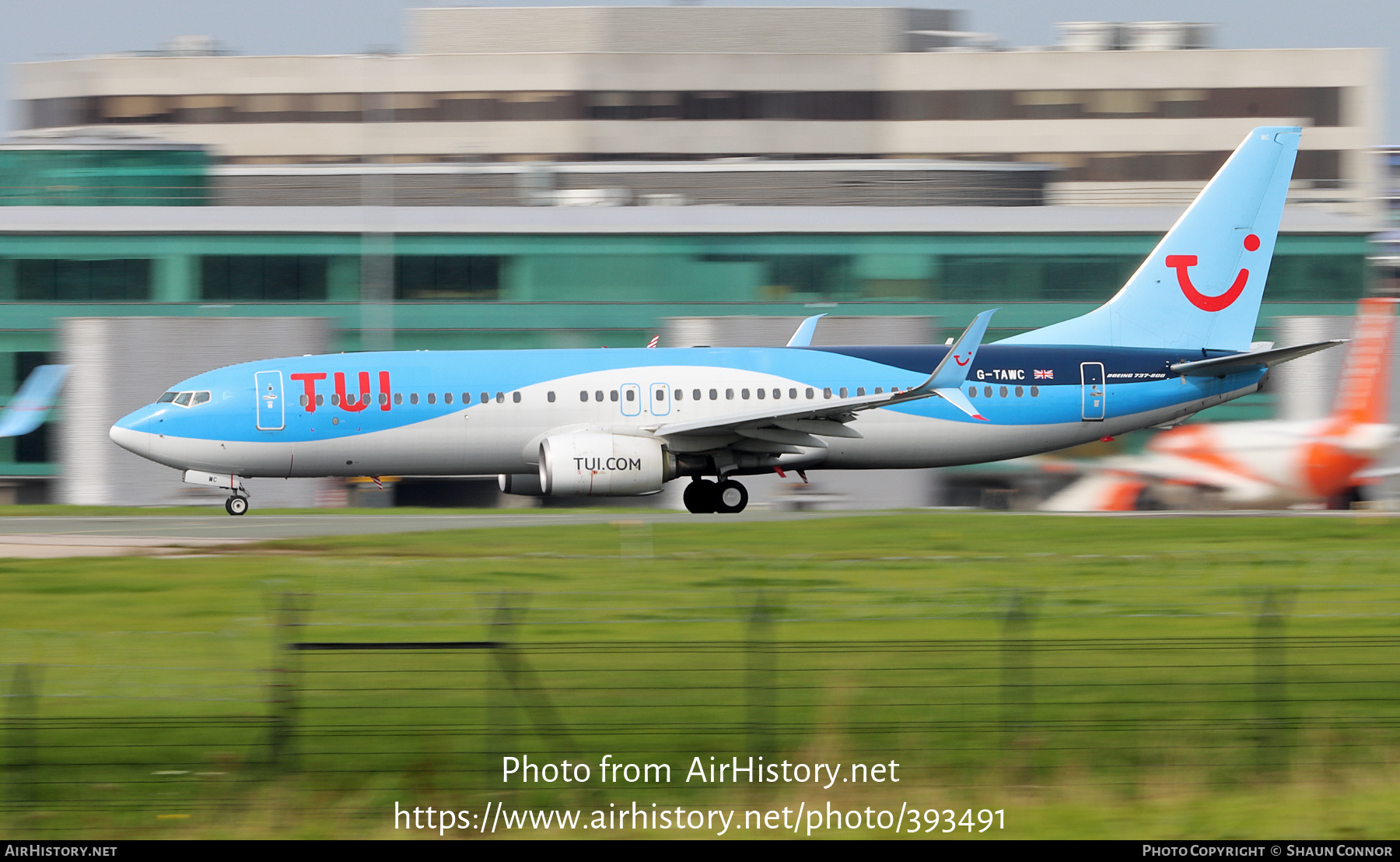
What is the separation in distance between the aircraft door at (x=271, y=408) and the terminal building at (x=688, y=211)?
11398 mm

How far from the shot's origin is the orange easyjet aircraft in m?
32.4

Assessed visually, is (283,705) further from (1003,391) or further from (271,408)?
(1003,391)

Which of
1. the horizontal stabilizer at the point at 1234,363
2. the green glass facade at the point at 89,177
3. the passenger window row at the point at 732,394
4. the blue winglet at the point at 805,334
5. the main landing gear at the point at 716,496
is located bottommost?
the main landing gear at the point at 716,496

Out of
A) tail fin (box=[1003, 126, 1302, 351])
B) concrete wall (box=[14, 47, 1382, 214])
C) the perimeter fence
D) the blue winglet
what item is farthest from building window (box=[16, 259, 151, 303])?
concrete wall (box=[14, 47, 1382, 214])

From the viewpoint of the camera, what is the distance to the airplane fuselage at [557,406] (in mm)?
30891

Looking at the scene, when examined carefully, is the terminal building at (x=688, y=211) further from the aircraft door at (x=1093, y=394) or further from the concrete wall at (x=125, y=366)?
the aircraft door at (x=1093, y=394)

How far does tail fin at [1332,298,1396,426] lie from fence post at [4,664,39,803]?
93.6ft

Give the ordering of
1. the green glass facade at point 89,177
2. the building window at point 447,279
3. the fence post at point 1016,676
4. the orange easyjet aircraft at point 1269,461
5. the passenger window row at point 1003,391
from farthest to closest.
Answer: the green glass facade at point 89,177 < the building window at point 447,279 < the orange easyjet aircraft at point 1269,461 < the passenger window row at point 1003,391 < the fence post at point 1016,676

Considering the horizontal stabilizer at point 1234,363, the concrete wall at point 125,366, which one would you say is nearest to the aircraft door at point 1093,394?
the horizontal stabilizer at point 1234,363

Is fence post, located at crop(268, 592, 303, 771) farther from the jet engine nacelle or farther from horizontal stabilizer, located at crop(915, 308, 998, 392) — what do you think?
horizontal stabilizer, located at crop(915, 308, 998, 392)

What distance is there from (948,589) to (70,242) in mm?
34982

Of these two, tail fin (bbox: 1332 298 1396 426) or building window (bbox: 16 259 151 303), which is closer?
tail fin (bbox: 1332 298 1396 426)

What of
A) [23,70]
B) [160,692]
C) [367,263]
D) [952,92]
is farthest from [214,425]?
[23,70]

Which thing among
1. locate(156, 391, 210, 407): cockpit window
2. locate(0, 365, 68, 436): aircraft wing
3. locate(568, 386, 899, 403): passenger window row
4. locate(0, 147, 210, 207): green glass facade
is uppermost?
locate(0, 147, 210, 207): green glass facade
